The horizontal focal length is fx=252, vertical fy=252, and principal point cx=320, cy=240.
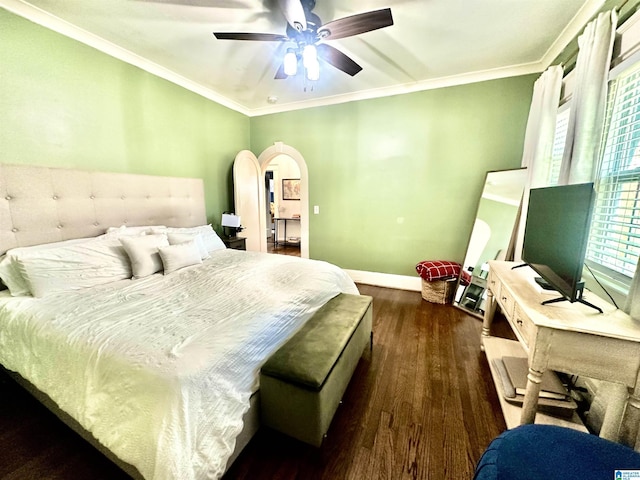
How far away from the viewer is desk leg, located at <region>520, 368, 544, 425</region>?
3.82 ft

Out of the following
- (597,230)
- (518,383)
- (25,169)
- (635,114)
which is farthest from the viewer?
(25,169)

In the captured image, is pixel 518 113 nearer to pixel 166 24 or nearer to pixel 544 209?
pixel 544 209

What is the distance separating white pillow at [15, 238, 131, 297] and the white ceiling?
6.00ft

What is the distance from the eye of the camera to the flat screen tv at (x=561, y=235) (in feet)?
3.90

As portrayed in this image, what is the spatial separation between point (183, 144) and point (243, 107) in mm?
1347

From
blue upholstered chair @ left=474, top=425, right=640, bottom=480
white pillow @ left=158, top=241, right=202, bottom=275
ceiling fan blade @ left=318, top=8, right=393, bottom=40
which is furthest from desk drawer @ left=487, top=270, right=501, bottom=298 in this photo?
white pillow @ left=158, top=241, right=202, bottom=275

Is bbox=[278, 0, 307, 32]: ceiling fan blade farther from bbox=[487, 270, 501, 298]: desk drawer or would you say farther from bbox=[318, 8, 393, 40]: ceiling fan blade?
bbox=[487, 270, 501, 298]: desk drawer

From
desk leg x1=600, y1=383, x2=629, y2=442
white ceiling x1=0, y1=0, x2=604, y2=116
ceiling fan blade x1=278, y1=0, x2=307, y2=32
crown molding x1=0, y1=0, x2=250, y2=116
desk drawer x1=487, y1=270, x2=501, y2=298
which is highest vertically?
white ceiling x1=0, y1=0, x2=604, y2=116

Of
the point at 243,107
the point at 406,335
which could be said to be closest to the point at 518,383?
the point at 406,335

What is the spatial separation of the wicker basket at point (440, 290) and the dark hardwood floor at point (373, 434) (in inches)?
40.9

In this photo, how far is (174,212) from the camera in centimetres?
308

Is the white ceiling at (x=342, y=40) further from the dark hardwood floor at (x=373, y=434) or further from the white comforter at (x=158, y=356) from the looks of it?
the dark hardwood floor at (x=373, y=434)

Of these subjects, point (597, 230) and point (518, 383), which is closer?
point (518, 383)

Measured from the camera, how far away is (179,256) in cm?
230
